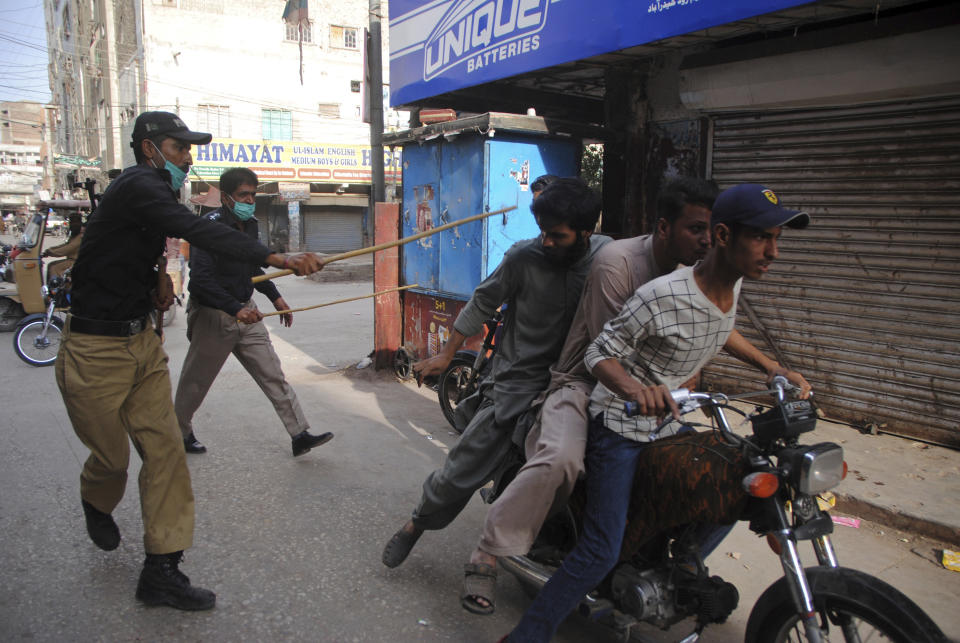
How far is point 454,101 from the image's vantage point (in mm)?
7664

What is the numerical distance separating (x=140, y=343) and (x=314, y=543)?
131 cm

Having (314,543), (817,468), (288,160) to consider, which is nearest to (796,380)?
(817,468)

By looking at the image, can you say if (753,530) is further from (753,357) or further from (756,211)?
(756,211)

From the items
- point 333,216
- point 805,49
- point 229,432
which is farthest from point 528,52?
point 333,216

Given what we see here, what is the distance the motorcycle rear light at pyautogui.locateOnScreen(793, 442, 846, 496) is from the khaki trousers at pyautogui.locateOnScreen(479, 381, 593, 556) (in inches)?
27.5

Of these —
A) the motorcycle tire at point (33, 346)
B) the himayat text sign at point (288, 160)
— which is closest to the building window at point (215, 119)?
the himayat text sign at point (288, 160)

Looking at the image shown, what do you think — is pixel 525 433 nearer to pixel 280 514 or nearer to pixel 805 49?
pixel 280 514

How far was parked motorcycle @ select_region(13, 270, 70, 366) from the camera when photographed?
7996mm

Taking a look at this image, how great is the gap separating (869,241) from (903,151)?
2.12 ft

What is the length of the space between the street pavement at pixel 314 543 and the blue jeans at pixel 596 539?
0.50 m

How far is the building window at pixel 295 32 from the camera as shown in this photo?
27.7 meters

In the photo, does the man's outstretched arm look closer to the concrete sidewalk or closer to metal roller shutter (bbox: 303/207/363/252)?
the concrete sidewalk

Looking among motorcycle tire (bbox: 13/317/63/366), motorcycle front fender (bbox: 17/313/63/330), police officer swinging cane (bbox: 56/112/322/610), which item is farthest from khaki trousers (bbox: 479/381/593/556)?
motorcycle front fender (bbox: 17/313/63/330)

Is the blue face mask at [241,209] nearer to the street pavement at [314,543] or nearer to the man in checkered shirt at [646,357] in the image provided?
A: the street pavement at [314,543]
